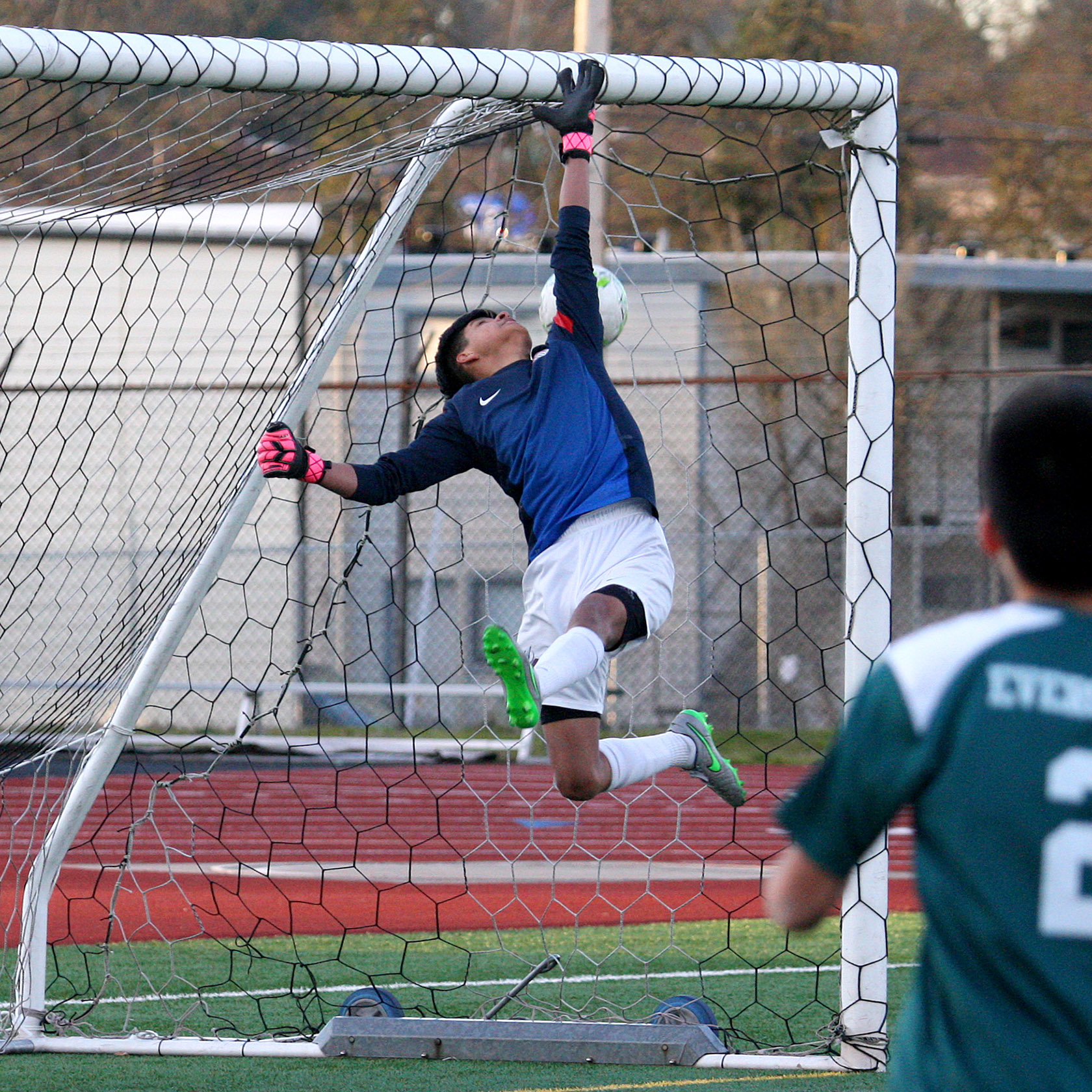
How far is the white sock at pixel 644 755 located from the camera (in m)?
4.20

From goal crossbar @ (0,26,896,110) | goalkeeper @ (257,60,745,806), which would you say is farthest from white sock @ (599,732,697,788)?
goal crossbar @ (0,26,896,110)

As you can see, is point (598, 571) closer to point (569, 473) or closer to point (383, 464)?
point (569, 473)

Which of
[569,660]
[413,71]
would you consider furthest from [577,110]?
[569,660]

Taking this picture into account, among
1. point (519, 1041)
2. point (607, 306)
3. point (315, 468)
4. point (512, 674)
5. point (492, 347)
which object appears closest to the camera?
point (512, 674)

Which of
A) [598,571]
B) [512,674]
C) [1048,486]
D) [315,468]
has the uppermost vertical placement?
[315,468]

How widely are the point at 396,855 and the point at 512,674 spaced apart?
18.5 ft

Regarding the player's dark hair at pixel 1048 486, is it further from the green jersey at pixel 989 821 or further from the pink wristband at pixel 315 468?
the pink wristband at pixel 315 468

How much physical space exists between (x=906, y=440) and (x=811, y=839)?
588 inches

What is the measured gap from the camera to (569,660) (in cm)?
381

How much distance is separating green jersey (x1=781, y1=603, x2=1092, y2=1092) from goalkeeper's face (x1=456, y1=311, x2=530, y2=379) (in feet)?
10.4

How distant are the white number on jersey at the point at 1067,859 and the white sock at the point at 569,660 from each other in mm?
2274

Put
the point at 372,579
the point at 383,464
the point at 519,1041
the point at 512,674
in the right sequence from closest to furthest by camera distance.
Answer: the point at 512,674 < the point at 519,1041 < the point at 383,464 < the point at 372,579

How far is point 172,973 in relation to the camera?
5.66 m

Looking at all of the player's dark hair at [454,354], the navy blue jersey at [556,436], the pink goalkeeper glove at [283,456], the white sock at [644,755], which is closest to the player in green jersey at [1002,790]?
the white sock at [644,755]
